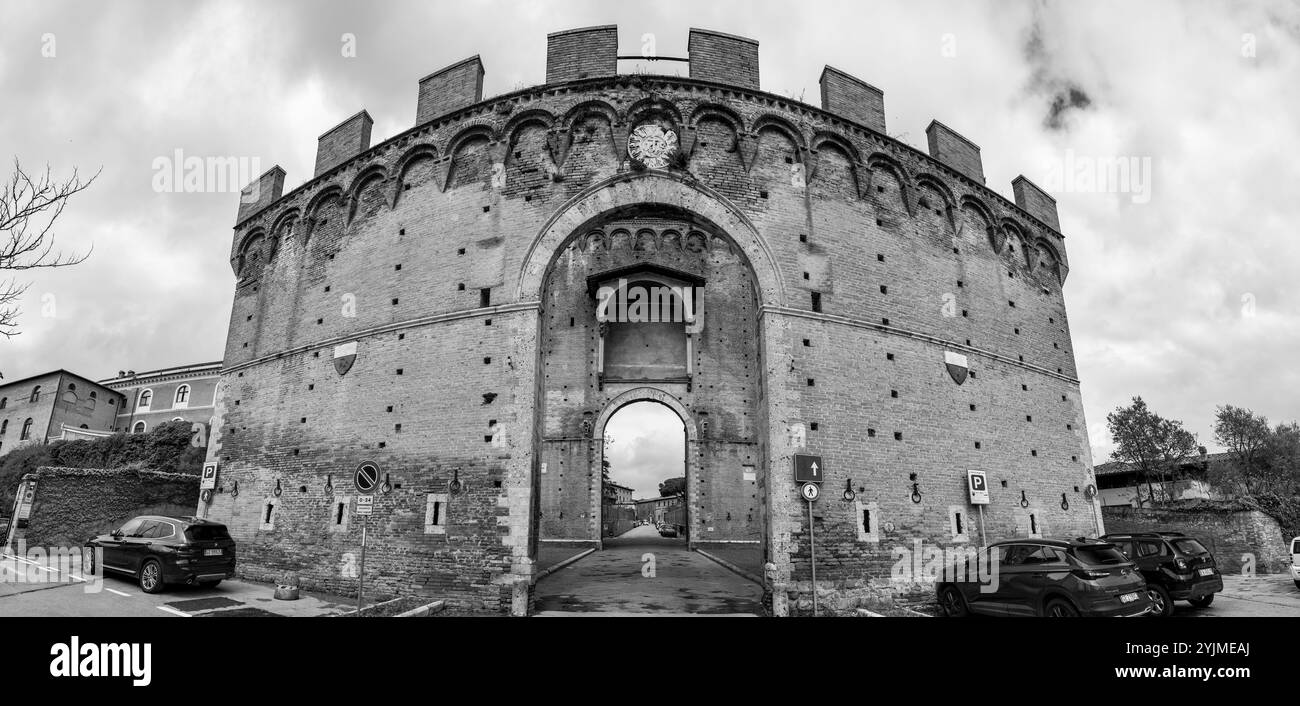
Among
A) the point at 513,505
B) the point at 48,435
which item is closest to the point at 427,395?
the point at 513,505

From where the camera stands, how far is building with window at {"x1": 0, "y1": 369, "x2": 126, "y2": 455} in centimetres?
3922

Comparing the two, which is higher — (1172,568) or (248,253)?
(248,253)

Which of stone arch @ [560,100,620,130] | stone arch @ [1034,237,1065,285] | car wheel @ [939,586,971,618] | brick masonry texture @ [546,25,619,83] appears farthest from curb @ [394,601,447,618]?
stone arch @ [1034,237,1065,285]

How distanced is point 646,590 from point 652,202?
8719 mm

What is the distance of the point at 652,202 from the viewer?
→ 40.9 feet

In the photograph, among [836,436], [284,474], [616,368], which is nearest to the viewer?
[836,436]

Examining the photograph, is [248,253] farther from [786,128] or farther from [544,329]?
[786,128]

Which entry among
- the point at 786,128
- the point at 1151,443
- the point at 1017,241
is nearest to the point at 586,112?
the point at 786,128

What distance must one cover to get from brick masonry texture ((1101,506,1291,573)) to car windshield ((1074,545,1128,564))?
932 centimetres

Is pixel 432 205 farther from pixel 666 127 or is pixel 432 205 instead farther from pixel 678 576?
pixel 678 576

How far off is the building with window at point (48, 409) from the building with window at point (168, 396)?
1.96 metres

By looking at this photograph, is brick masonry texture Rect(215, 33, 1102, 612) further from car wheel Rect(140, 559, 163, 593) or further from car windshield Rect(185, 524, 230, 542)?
car wheel Rect(140, 559, 163, 593)
